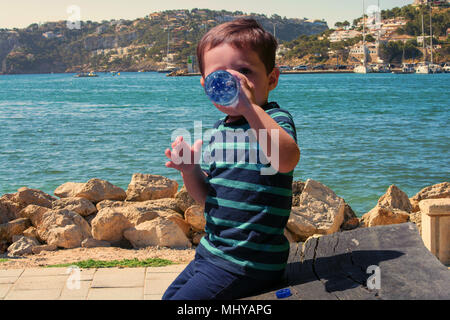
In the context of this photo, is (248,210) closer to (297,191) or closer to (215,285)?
(215,285)

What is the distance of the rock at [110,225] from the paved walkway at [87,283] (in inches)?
77.5

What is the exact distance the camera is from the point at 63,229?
6.37 meters

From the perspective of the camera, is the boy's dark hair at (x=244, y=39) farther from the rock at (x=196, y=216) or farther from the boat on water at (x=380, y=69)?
the boat on water at (x=380, y=69)

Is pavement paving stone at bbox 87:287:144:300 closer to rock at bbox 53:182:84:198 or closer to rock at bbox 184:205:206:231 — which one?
rock at bbox 184:205:206:231

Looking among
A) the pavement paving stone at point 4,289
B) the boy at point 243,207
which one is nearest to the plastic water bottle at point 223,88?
the boy at point 243,207

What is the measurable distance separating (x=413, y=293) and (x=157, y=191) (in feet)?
20.5

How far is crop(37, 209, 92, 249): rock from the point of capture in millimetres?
6332

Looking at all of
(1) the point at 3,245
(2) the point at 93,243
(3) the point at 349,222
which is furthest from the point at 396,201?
(1) the point at 3,245

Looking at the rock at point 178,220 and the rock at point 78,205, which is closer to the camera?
the rock at point 178,220

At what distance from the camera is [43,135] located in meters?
22.8

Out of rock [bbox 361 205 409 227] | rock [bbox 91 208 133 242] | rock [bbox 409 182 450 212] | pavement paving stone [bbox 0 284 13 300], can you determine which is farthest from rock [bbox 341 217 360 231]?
pavement paving stone [bbox 0 284 13 300]

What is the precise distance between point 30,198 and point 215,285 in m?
6.70

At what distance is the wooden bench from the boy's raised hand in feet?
1.94

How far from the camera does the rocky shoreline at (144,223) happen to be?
6.18m
